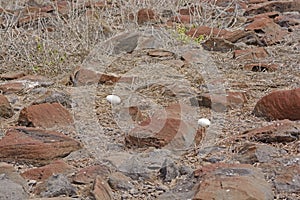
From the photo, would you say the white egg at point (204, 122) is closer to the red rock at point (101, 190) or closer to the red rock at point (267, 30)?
the red rock at point (101, 190)

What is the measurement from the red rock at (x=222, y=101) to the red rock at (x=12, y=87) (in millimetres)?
1151

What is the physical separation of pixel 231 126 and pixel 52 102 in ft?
3.19

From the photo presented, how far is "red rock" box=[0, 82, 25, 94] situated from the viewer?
382 centimetres

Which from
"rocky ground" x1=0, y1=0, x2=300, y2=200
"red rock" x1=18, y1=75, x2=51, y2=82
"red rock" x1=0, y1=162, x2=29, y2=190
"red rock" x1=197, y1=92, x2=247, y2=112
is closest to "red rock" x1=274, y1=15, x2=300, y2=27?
"rocky ground" x1=0, y1=0, x2=300, y2=200

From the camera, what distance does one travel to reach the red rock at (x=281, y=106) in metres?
2.94

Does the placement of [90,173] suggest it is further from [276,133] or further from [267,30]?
[267,30]

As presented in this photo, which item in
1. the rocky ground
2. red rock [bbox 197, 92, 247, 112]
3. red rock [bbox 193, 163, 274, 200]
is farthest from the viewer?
red rock [bbox 197, 92, 247, 112]

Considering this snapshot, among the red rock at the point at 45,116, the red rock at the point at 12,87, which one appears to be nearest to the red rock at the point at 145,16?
the red rock at the point at 12,87

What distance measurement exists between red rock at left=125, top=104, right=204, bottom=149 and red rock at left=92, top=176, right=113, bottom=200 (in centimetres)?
46

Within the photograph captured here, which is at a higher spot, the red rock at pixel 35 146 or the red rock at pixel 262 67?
the red rock at pixel 35 146

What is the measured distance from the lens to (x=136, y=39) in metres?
4.69

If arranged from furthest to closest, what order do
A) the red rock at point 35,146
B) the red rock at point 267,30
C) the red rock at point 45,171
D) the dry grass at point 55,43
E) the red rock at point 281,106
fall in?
the red rock at point 267,30 < the dry grass at point 55,43 < the red rock at point 281,106 < the red rock at point 35,146 < the red rock at point 45,171

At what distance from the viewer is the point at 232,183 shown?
213 cm

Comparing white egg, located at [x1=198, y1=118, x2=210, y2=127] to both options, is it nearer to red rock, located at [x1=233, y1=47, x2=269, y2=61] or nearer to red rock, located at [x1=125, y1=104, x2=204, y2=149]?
red rock, located at [x1=125, y1=104, x2=204, y2=149]
